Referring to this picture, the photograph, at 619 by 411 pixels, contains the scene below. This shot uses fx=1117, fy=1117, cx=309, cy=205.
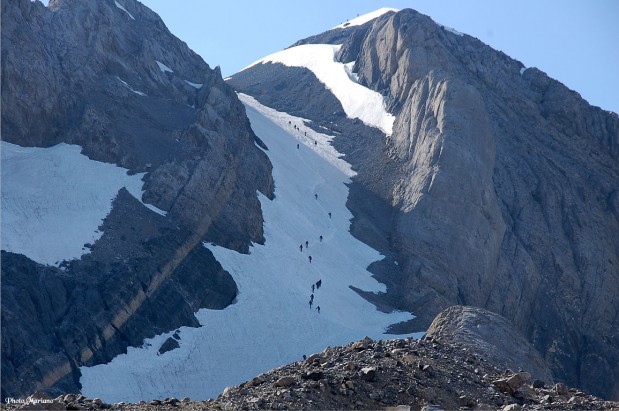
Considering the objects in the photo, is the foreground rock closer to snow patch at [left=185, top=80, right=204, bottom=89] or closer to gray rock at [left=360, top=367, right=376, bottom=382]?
gray rock at [left=360, top=367, right=376, bottom=382]

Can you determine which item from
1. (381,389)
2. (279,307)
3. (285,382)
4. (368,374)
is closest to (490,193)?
(279,307)

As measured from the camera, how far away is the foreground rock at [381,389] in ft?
67.5

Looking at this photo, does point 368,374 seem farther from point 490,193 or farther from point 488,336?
point 490,193

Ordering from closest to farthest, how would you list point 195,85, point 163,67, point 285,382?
point 285,382
point 163,67
point 195,85

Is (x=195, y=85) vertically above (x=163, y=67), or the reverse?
(x=163, y=67)

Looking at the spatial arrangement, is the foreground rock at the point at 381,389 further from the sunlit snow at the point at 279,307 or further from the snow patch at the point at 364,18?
the snow patch at the point at 364,18

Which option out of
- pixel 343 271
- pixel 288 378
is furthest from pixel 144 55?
pixel 288 378

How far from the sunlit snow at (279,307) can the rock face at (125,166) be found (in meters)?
1.26

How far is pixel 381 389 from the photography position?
862 inches

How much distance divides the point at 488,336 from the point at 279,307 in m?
24.1

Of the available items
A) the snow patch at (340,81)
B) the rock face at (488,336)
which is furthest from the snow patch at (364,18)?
the rock face at (488,336)

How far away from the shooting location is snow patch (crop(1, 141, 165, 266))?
178ft

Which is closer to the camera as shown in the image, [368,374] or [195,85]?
[368,374]

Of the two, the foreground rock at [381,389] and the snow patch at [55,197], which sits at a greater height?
the foreground rock at [381,389]
